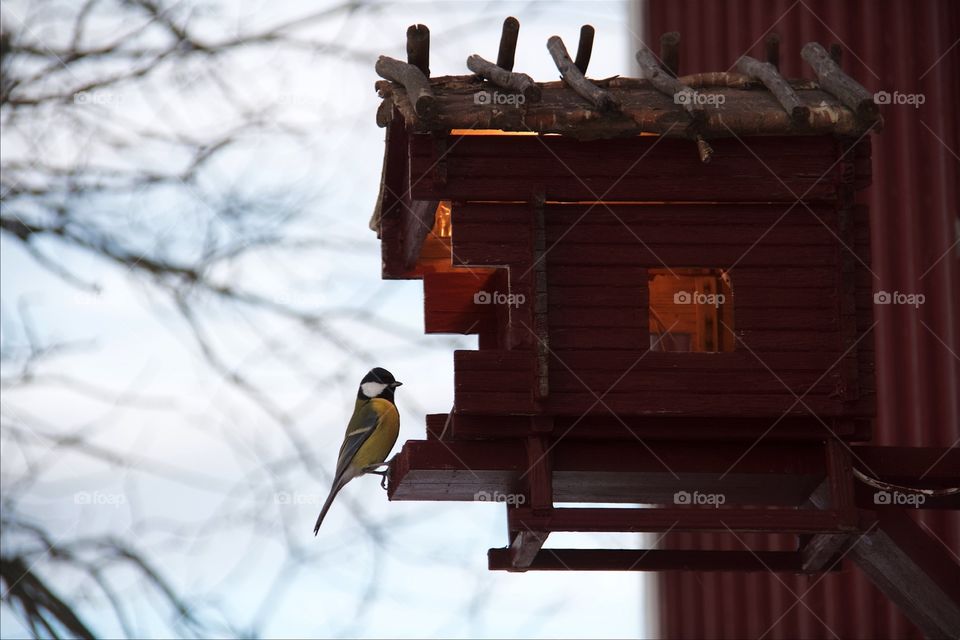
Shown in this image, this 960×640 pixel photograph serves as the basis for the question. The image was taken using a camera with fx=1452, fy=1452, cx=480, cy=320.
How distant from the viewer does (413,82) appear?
18.6 feet

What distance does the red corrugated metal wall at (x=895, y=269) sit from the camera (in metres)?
8.63

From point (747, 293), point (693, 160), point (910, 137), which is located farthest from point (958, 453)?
point (910, 137)

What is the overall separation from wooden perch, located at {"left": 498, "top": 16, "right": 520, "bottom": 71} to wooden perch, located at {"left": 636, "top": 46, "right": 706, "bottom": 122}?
0.54 meters

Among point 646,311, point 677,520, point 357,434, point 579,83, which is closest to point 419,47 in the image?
point 579,83

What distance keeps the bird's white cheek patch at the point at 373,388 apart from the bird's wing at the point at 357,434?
0.17 m

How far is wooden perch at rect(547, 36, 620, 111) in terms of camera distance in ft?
18.4

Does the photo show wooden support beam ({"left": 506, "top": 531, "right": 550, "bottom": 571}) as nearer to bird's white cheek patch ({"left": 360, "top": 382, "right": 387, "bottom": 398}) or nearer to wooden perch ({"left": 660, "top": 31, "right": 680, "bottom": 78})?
bird's white cheek patch ({"left": 360, "top": 382, "right": 387, "bottom": 398})

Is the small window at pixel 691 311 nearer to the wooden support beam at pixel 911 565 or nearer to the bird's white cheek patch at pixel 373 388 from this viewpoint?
the wooden support beam at pixel 911 565

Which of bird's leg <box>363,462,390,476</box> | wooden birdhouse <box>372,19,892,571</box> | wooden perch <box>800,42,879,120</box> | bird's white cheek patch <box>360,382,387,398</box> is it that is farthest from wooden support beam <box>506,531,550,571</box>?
wooden perch <box>800,42,879,120</box>

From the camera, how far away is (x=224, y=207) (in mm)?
9398

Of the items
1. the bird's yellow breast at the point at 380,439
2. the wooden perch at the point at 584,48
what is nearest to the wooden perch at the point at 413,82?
the wooden perch at the point at 584,48

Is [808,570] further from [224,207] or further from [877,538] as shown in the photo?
[224,207]

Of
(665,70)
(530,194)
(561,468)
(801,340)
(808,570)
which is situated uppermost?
(665,70)

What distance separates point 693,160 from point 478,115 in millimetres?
906
